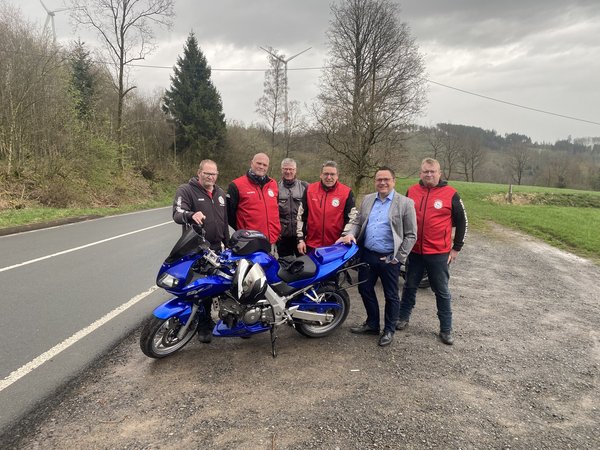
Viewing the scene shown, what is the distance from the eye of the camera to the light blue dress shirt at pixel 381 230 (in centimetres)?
386

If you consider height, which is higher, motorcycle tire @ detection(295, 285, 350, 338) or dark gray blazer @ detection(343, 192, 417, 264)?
dark gray blazer @ detection(343, 192, 417, 264)

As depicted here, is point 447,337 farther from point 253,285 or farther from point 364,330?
point 253,285

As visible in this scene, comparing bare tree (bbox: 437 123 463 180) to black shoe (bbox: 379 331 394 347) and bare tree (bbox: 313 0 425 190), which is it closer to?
bare tree (bbox: 313 0 425 190)

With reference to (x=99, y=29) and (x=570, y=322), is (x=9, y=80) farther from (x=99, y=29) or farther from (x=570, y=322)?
(x=570, y=322)

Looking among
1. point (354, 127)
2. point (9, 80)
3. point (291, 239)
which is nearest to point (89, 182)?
point (9, 80)

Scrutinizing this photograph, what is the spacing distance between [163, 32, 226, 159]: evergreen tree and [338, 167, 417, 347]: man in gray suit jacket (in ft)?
96.4

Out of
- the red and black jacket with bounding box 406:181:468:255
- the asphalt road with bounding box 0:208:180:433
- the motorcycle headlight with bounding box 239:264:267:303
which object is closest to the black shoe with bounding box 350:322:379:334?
the red and black jacket with bounding box 406:181:468:255

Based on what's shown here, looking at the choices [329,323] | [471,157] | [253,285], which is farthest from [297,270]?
[471,157]

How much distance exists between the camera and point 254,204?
4.49m

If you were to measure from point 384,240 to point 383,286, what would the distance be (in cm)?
50

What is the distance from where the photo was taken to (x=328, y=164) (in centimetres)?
436

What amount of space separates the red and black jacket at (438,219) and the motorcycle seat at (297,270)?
1213 mm

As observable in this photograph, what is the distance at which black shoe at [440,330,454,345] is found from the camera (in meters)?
→ 3.87

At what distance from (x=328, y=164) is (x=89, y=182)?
57.5ft
